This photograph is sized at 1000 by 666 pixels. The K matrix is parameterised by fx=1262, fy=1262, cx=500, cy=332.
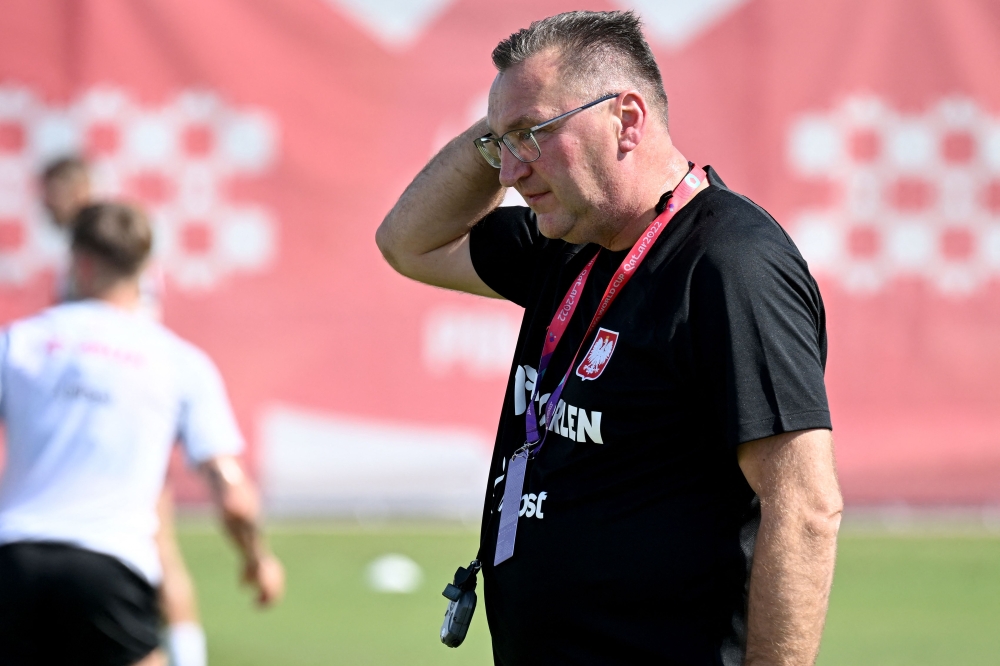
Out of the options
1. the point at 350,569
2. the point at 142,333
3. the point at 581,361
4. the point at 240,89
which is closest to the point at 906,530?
the point at 350,569

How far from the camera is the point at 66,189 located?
685 cm

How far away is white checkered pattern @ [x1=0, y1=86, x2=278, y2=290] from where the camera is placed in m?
8.80

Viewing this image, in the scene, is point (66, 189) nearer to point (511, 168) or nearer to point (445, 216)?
point (445, 216)

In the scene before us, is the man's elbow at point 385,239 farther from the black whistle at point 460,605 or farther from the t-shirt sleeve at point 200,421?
the t-shirt sleeve at point 200,421

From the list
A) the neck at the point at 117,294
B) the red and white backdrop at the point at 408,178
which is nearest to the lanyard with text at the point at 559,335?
the neck at the point at 117,294

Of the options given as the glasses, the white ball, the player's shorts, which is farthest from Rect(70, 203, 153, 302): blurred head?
the white ball

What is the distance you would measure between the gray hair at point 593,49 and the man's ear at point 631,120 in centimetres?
3

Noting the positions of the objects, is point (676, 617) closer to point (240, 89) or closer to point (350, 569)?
point (350, 569)

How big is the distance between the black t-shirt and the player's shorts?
6.01 feet

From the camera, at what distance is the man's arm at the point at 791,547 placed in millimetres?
2123

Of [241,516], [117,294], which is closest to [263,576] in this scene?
[241,516]

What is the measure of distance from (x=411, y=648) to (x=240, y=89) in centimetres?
468

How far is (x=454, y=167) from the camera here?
303 cm

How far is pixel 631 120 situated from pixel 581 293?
37cm
